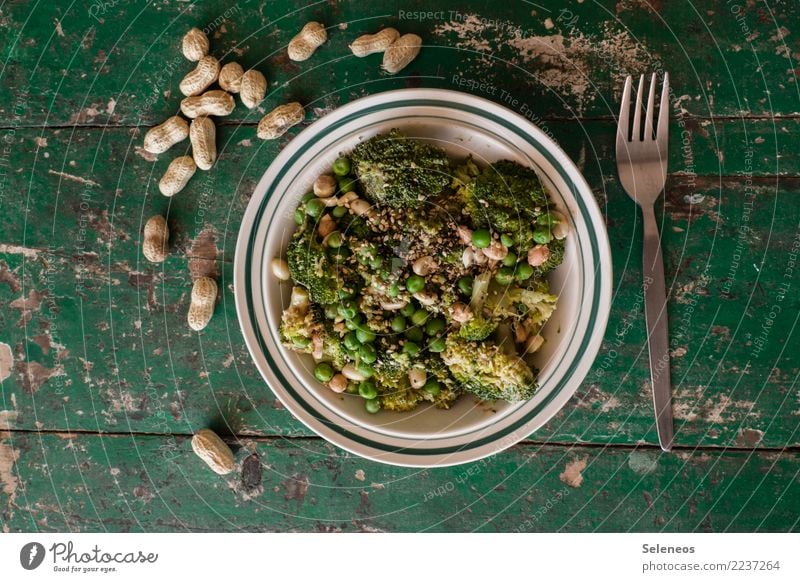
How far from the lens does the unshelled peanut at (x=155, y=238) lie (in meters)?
2.85

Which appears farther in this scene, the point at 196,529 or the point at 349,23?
the point at 196,529

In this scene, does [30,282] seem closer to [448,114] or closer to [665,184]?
[448,114]

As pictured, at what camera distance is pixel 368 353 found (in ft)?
8.11

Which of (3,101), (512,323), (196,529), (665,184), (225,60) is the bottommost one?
(196,529)

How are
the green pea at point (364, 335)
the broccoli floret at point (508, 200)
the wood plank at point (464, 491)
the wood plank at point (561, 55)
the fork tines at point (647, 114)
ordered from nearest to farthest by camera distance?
the broccoli floret at point (508, 200)
the green pea at point (364, 335)
the fork tines at point (647, 114)
the wood plank at point (561, 55)
the wood plank at point (464, 491)

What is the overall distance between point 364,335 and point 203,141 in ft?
4.26

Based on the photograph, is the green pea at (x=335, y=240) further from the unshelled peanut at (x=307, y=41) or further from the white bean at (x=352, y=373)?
the unshelled peanut at (x=307, y=41)

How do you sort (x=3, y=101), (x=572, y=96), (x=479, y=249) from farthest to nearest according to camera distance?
(x=3, y=101) < (x=572, y=96) < (x=479, y=249)

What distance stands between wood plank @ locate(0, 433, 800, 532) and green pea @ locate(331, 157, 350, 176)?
1431 millimetres

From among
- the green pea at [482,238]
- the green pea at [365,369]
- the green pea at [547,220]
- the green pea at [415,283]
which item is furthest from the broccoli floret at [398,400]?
the green pea at [547,220]

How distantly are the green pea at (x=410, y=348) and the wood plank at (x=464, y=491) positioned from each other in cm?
81

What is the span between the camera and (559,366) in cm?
245

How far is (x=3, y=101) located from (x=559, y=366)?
3.18 meters

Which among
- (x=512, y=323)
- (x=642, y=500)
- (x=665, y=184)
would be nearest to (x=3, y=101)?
(x=512, y=323)
